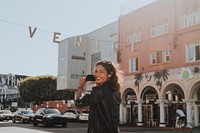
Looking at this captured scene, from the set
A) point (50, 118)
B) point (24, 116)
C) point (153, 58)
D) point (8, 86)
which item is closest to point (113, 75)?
point (50, 118)

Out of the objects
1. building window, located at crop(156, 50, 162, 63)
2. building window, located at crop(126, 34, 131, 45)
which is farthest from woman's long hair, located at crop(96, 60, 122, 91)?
building window, located at crop(126, 34, 131, 45)

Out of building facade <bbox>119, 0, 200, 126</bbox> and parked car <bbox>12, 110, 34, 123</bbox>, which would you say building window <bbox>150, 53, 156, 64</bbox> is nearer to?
building facade <bbox>119, 0, 200, 126</bbox>

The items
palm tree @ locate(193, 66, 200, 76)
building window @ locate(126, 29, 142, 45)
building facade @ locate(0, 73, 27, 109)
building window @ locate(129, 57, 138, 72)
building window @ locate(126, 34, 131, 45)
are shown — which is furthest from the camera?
building facade @ locate(0, 73, 27, 109)

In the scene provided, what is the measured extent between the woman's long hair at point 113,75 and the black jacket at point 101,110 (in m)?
0.09

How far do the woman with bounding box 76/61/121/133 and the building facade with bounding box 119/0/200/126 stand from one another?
2252 cm

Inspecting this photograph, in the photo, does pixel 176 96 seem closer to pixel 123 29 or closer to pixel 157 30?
pixel 157 30

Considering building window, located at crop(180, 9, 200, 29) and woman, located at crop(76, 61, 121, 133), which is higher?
building window, located at crop(180, 9, 200, 29)

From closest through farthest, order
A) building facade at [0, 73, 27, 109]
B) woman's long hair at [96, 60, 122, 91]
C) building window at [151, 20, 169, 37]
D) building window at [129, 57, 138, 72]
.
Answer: woman's long hair at [96, 60, 122, 91] → building window at [151, 20, 169, 37] → building window at [129, 57, 138, 72] → building facade at [0, 73, 27, 109]

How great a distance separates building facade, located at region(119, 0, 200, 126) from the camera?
84.6 ft

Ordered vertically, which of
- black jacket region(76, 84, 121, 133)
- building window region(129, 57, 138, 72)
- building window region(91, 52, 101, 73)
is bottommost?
black jacket region(76, 84, 121, 133)

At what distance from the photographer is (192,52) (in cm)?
2589

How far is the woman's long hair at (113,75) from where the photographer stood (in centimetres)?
314

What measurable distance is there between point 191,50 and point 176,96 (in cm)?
530

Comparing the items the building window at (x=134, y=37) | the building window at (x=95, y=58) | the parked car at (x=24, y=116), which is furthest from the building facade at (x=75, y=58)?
the parked car at (x=24, y=116)
